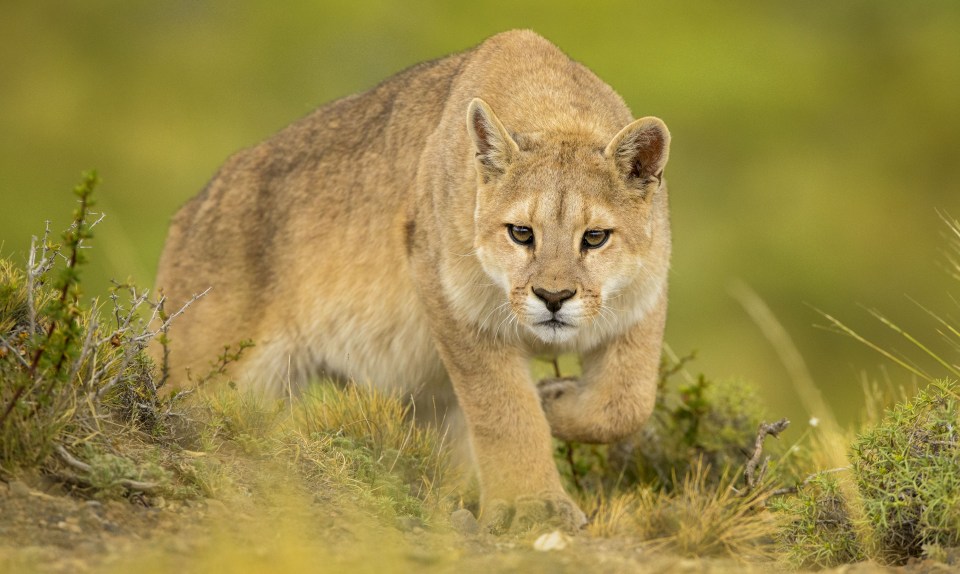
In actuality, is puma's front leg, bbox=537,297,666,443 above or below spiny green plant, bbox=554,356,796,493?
above

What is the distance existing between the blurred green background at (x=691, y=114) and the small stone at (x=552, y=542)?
10753 mm

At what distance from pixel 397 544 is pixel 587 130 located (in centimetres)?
286

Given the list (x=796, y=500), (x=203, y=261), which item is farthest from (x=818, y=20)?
(x=796, y=500)

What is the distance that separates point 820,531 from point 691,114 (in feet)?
64.4

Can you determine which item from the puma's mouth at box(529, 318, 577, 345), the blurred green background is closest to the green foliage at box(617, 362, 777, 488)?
the puma's mouth at box(529, 318, 577, 345)

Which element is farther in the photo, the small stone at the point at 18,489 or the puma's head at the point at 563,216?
the puma's head at the point at 563,216

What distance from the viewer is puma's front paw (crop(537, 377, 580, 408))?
7.71 m

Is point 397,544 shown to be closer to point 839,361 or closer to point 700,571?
point 700,571

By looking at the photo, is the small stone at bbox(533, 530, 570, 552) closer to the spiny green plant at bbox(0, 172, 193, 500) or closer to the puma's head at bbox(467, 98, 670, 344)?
the puma's head at bbox(467, 98, 670, 344)

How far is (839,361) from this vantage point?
18.6 metres

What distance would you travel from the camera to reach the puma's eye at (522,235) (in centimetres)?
692

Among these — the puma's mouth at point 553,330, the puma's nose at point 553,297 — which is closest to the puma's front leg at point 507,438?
the puma's mouth at point 553,330

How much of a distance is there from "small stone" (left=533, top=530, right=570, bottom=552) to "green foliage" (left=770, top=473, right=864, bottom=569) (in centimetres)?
98

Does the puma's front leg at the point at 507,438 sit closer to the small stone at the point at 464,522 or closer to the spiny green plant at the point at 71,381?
the small stone at the point at 464,522
